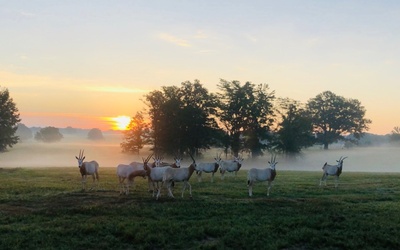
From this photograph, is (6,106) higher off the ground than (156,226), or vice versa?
(6,106)

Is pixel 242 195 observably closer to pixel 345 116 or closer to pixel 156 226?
pixel 156 226

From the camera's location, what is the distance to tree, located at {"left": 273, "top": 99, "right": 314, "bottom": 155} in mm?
79875

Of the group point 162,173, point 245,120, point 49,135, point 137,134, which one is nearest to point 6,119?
point 137,134

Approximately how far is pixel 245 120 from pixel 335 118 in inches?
1763

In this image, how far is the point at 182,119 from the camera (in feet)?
→ 237

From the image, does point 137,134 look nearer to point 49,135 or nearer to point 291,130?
point 291,130

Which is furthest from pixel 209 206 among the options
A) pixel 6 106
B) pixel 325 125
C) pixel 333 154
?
pixel 325 125

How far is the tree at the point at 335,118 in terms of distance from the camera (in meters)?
109

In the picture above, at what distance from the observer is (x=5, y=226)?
15.3 metres

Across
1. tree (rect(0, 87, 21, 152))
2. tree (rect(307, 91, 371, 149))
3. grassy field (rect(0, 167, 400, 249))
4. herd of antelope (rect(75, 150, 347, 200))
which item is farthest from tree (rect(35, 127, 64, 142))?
grassy field (rect(0, 167, 400, 249))

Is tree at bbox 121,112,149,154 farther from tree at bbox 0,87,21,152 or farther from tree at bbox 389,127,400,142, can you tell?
tree at bbox 389,127,400,142

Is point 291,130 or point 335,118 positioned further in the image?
point 335,118

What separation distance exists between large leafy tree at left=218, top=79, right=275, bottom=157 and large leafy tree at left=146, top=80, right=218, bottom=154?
3.16 m

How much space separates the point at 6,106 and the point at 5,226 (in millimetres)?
63954
